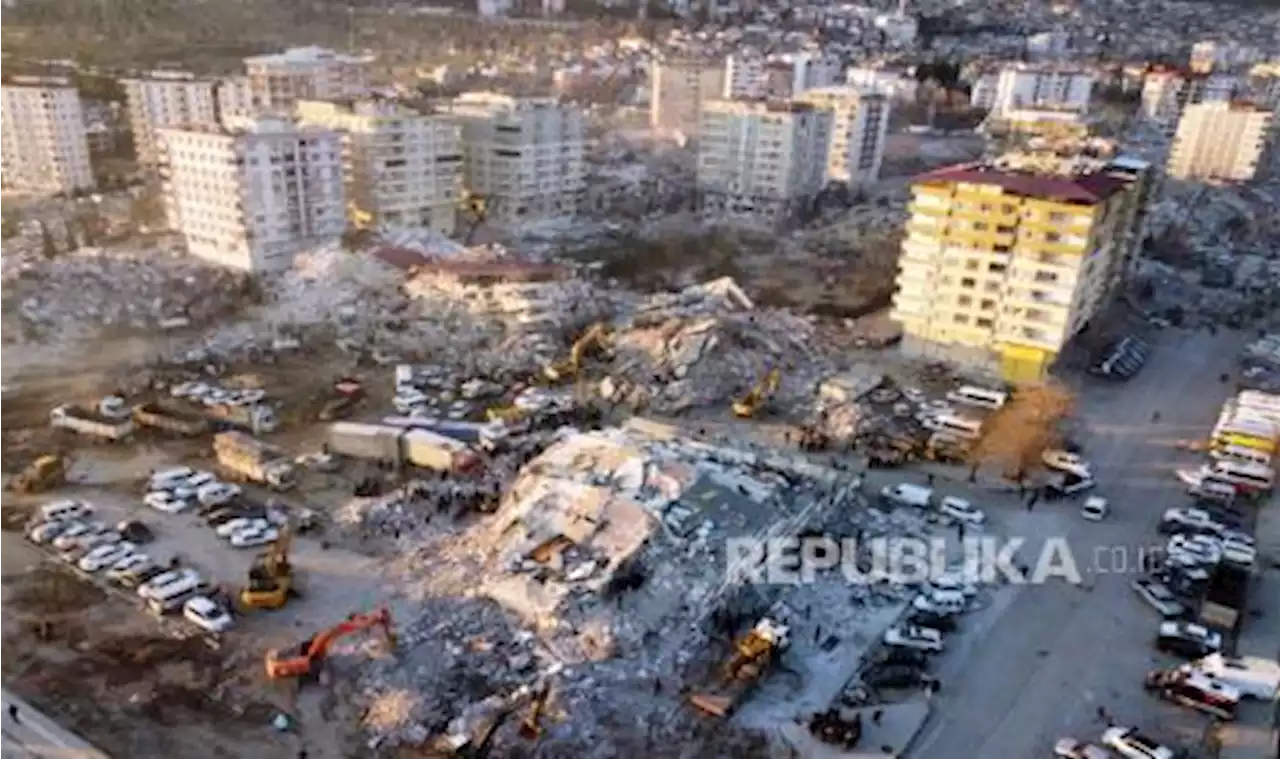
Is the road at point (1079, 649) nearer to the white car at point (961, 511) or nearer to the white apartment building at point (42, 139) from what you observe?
the white car at point (961, 511)

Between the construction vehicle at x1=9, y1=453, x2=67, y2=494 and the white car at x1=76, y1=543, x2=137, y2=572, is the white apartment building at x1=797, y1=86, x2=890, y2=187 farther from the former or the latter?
the white car at x1=76, y1=543, x2=137, y2=572

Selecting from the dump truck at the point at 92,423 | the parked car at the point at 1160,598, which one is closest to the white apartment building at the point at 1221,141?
the parked car at the point at 1160,598

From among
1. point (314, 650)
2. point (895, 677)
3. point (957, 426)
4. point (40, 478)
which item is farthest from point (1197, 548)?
point (40, 478)

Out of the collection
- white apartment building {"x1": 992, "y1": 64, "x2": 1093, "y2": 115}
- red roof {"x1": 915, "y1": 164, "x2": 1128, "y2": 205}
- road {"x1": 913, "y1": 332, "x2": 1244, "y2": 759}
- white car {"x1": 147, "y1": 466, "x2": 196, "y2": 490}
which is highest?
red roof {"x1": 915, "y1": 164, "x2": 1128, "y2": 205}

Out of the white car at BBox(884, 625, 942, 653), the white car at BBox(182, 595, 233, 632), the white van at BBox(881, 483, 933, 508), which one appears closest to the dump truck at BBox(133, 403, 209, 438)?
the white car at BBox(182, 595, 233, 632)

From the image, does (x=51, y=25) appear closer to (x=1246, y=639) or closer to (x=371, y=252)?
(x=371, y=252)

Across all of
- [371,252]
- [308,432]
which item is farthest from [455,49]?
[308,432]
